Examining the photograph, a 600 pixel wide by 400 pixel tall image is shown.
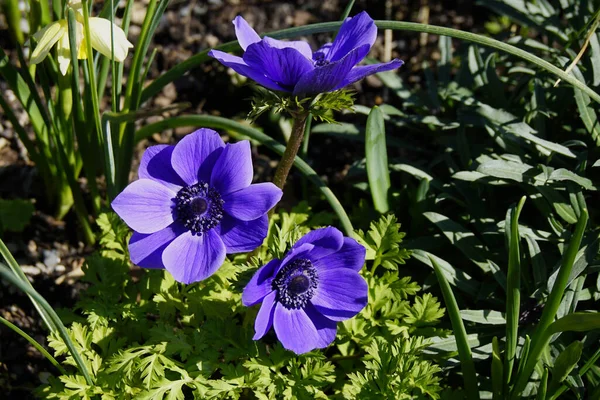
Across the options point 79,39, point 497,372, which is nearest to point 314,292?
point 497,372

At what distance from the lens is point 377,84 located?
3.00 meters

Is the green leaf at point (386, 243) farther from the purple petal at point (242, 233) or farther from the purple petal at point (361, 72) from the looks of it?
the purple petal at point (361, 72)

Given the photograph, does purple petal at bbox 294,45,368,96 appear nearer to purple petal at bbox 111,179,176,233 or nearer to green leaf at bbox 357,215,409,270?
purple petal at bbox 111,179,176,233

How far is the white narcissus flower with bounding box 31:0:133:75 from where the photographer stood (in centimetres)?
166

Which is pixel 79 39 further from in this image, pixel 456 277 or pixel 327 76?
pixel 456 277

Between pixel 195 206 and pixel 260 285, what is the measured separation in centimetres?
25

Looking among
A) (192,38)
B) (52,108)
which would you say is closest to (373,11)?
(192,38)

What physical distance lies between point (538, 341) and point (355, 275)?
451 millimetres

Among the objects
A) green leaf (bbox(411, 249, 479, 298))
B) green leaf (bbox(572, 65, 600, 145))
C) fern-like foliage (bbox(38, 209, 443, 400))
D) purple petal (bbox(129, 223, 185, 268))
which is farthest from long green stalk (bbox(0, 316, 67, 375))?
green leaf (bbox(572, 65, 600, 145))

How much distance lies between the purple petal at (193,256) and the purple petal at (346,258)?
0.24 metres

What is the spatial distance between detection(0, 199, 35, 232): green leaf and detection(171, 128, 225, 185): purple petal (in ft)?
3.12

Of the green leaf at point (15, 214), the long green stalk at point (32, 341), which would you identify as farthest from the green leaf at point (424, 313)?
the green leaf at point (15, 214)

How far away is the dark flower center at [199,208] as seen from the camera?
155 centimetres

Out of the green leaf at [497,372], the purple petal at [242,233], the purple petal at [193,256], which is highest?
the purple petal at [242,233]
